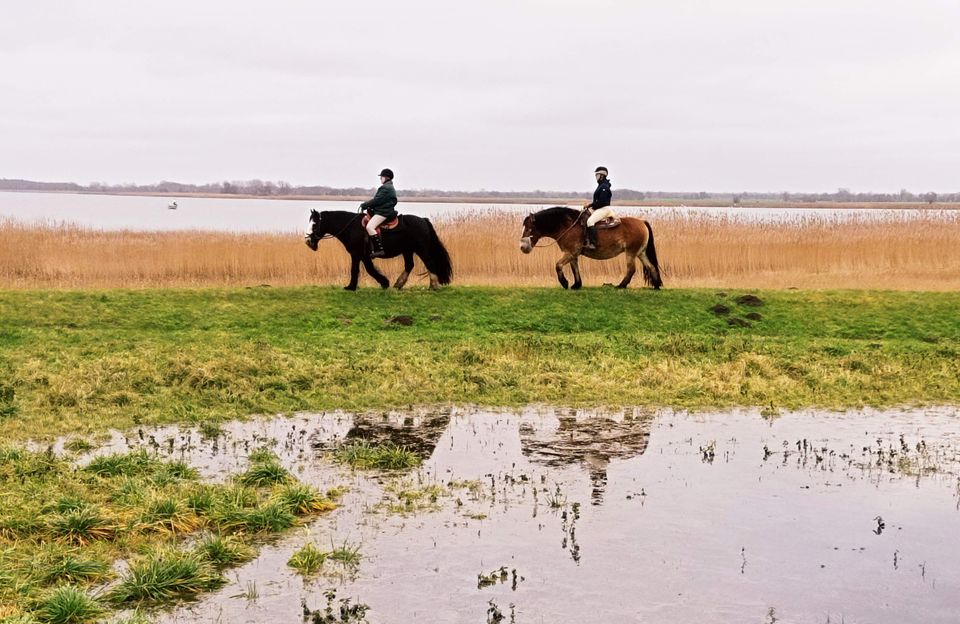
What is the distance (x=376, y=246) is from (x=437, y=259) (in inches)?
48.7

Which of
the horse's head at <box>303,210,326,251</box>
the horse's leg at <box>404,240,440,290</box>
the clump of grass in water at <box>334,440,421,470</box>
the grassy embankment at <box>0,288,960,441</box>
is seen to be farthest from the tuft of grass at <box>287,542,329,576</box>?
the horse's head at <box>303,210,326,251</box>

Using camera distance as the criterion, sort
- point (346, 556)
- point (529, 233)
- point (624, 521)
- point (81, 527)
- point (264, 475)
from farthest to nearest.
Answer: point (529, 233) < point (264, 475) < point (624, 521) < point (81, 527) < point (346, 556)

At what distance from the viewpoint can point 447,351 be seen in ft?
46.9

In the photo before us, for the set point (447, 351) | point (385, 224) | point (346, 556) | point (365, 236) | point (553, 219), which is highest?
point (553, 219)

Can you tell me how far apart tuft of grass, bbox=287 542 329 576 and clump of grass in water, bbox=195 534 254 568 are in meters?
0.35

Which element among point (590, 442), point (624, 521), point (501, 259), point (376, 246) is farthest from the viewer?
point (501, 259)

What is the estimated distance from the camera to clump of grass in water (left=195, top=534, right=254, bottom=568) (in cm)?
646

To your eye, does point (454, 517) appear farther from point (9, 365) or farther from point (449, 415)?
point (9, 365)

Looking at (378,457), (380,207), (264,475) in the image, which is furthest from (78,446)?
(380,207)

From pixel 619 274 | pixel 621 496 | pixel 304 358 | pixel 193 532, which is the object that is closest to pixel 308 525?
pixel 193 532

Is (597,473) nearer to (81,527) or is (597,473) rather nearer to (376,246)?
(81,527)

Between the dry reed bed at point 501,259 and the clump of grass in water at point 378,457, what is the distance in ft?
44.4

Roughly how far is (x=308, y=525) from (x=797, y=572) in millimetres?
3411

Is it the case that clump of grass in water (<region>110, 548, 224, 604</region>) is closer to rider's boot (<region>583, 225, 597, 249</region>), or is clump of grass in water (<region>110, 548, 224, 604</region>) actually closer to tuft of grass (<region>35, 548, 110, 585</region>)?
tuft of grass (<region>35, 548, 110, 585</region>)
